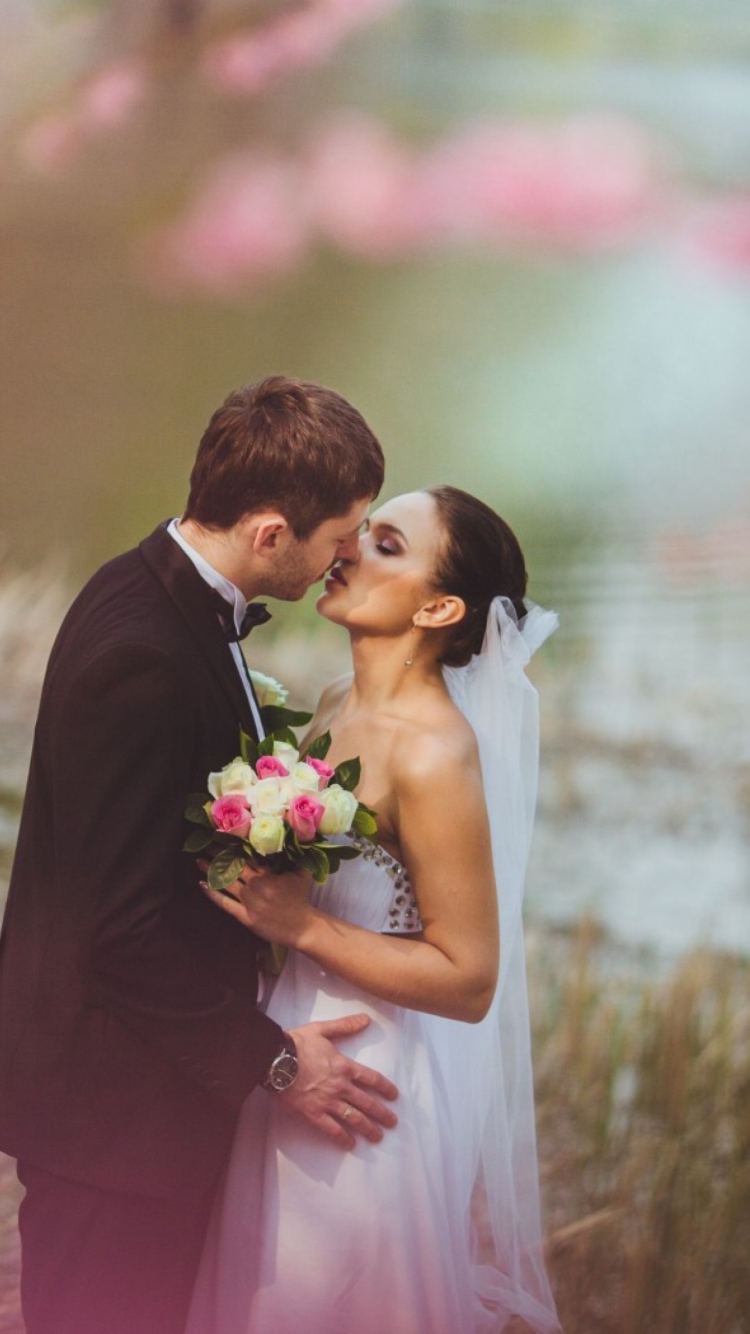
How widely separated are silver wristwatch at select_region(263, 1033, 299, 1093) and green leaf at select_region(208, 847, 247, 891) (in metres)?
0.23

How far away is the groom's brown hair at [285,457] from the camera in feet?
5.86

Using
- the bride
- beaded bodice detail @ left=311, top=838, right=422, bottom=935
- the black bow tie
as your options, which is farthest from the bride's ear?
beaded bodice detail @ left=311, top=838, right=422, bottom=935

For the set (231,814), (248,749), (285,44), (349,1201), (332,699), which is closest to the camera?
(231,814)

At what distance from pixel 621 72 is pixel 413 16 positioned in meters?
0.43

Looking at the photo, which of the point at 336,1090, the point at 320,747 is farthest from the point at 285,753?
the point at 336,1090

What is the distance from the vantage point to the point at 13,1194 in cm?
285

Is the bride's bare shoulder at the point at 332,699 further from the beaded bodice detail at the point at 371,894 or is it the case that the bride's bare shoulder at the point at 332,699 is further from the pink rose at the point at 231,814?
the pink rose at the point at 231,814

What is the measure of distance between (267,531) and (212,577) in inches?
3.8

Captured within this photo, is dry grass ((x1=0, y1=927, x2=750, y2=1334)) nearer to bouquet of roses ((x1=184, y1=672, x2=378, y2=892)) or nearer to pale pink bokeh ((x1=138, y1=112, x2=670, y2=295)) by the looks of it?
bouquet of roses ((x1=184, y1=672, x2=378, y2=892))

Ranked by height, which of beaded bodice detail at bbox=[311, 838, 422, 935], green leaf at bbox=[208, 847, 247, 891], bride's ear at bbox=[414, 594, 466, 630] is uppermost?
bride's ear at bbox=[414, 594, 466, 630]

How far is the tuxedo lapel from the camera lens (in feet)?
5.81

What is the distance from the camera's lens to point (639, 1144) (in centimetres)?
276

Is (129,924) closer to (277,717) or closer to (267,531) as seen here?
(277,717)

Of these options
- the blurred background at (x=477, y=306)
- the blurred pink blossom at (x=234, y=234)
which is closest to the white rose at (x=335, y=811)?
the blurred background at (x=477, y=306)
